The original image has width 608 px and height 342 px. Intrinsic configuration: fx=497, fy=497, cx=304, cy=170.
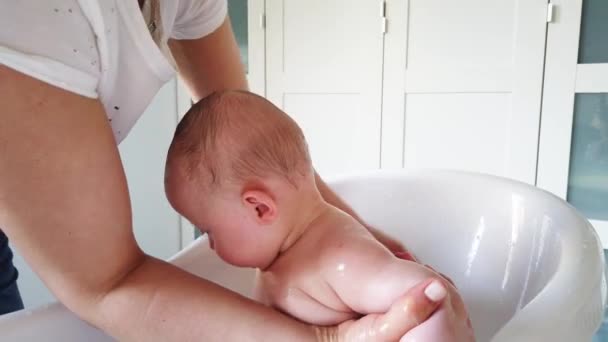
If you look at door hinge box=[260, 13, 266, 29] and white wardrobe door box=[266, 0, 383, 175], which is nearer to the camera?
white wardrobe door box=[266, 0, 383, 175]

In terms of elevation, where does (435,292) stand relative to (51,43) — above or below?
below

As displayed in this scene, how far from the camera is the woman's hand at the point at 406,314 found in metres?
0.37

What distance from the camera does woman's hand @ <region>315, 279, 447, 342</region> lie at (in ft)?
1.21

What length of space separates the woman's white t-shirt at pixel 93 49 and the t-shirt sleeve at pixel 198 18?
7 centimetres

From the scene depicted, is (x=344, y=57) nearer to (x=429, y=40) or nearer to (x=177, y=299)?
(x=429, y=40)

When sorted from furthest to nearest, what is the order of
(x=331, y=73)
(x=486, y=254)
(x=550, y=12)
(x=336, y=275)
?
1. (x=331, y=73)
2. (x=550, y=12)
3. (x=486, y=254)
4. (x=336, y=275)

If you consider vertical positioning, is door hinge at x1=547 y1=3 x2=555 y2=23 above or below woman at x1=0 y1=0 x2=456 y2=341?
above

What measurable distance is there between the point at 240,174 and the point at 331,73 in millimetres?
1102

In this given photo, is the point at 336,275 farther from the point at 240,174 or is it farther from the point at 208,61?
the point at 208,61

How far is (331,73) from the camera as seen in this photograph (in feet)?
4.99

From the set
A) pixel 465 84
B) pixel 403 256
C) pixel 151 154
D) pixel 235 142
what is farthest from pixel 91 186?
pixel 151 154

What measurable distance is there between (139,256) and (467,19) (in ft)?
3.85

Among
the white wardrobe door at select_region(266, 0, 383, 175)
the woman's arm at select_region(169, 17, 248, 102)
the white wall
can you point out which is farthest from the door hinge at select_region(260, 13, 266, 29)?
the woman's arm at select_region(169, 17, 248, 102)

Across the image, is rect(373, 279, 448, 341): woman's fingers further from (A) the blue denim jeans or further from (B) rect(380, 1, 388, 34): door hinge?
(B) rect(380, 1, 388, 34): door hinge
